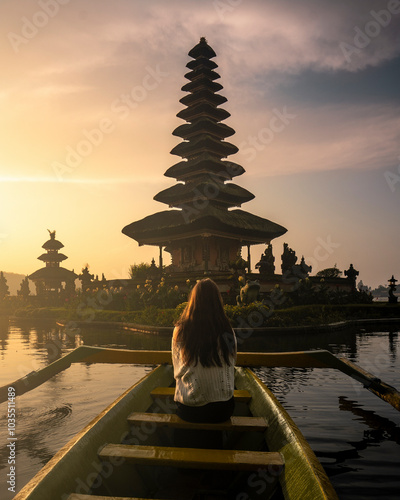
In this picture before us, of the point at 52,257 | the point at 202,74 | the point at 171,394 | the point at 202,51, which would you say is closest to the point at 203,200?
the point at 202,74

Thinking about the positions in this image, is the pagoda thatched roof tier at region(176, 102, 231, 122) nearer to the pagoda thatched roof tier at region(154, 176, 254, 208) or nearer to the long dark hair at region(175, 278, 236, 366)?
the pagoda thatched roof tier at region(154, 176, 254, 208)

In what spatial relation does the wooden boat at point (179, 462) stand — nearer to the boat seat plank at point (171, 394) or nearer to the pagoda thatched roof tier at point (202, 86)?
the boat seat plank at point (171, 394)

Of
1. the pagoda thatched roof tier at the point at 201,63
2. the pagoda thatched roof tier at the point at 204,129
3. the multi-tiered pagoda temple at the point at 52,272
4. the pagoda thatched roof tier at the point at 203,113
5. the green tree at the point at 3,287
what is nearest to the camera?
the pagoda thatched roof tier at the point at 204,129

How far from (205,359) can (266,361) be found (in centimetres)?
220

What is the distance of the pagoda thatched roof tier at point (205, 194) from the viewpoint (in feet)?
110

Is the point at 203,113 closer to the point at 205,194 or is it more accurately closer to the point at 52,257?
the point at 205,194

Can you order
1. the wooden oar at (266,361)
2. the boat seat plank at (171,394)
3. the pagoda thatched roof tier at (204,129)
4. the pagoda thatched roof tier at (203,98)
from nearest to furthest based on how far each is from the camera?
1. the boat seat plank at (171,394)
2. the wooden oar at (266,361)
3. the pagoda thatched roof tier at (204,129)
4. the pagoda thatched roof tier at (203,98)

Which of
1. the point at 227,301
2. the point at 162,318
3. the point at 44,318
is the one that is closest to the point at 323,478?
the point at 162,318

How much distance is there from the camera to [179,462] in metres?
2.94

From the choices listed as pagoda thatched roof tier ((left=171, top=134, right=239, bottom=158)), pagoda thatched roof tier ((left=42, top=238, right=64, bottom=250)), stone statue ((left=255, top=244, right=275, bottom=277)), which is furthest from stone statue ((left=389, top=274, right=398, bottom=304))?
pagoda thatched roof tier ((left=42, top=238, right=64, bottom=250))

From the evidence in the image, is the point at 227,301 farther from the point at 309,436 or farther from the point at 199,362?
the point at 199,362

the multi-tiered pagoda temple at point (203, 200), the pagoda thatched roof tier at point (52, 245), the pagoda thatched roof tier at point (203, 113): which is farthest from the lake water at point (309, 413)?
the pagoda thatched roof tier at point (52, 245)

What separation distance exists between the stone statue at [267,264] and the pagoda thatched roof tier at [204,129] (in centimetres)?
1224

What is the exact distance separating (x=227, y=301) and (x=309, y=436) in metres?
16.6
